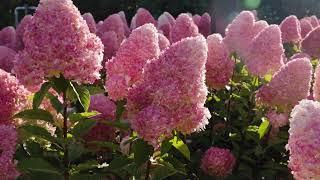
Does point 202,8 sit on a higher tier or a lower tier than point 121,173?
higher

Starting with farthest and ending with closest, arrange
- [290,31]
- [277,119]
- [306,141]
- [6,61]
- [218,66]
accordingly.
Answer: [290,31]
[6,61]
[218,66]
[277,119]
[306,141]

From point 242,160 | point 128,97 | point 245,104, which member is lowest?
point 242,160

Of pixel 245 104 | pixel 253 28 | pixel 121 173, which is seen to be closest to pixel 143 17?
pixel 253 28

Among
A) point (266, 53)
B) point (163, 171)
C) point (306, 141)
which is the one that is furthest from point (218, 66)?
point (306, 141)

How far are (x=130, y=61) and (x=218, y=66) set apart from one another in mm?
881

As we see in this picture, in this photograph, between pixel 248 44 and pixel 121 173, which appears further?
pixel 248 44

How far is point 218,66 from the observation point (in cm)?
316

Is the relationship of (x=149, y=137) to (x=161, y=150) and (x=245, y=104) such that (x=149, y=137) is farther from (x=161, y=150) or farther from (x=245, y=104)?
(x=245, y=104)

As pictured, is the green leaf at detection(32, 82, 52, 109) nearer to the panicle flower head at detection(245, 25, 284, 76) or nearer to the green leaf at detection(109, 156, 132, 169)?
the green leaf at detection(109, 156, 132, 169)

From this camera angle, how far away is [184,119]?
2.08m

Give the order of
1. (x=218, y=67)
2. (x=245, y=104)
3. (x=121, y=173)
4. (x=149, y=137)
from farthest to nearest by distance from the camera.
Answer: (x=245, y=104) < (x=218, y=67) < (x=121, y=173) < (x=149, y=137)

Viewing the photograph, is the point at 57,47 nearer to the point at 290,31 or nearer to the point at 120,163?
the point at 120,163

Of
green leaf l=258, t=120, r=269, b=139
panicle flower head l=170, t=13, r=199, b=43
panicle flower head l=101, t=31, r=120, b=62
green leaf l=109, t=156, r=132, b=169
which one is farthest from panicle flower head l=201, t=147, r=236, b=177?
panicle flower head l=101, t=31, r=120, b=62

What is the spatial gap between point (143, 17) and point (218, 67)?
2756mm
